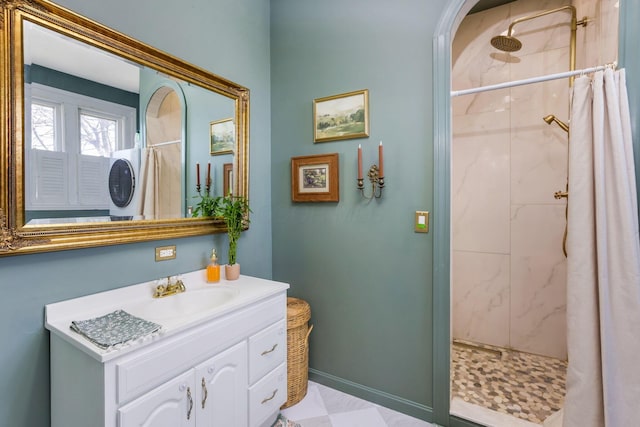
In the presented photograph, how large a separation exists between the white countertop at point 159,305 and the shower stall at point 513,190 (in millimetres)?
1629

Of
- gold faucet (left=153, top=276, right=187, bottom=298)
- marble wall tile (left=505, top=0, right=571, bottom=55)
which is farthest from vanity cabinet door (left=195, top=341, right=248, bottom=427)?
marble wall tile (left=505, top=0, right=571, bottom=55)

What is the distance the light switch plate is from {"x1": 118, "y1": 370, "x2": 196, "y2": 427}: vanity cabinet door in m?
1.31

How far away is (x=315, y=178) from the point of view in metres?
2.04

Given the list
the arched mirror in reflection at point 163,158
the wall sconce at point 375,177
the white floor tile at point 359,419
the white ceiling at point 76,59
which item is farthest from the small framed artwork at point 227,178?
the white floor tile at point 359,419

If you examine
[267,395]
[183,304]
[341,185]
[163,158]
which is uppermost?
[163,158]

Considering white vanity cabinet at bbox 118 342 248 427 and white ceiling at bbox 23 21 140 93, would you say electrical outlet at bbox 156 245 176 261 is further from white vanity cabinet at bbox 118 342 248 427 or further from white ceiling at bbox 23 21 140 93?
white ceiling at bbox 23 21 140 93

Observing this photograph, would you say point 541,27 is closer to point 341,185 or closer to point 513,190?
point 513,190

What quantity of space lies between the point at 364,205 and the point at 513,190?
1.38 m

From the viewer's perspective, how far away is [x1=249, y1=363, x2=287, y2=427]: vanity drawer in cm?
145

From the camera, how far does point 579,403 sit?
1.35m

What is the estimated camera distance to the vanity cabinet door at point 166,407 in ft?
3.25

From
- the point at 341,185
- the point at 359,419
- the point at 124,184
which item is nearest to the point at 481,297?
the point at 359,419

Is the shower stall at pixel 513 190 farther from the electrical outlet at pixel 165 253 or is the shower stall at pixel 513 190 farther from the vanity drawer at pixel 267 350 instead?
the electrical outlet at pixel 165 253

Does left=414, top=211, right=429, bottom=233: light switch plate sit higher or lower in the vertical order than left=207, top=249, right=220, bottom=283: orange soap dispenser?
higher
